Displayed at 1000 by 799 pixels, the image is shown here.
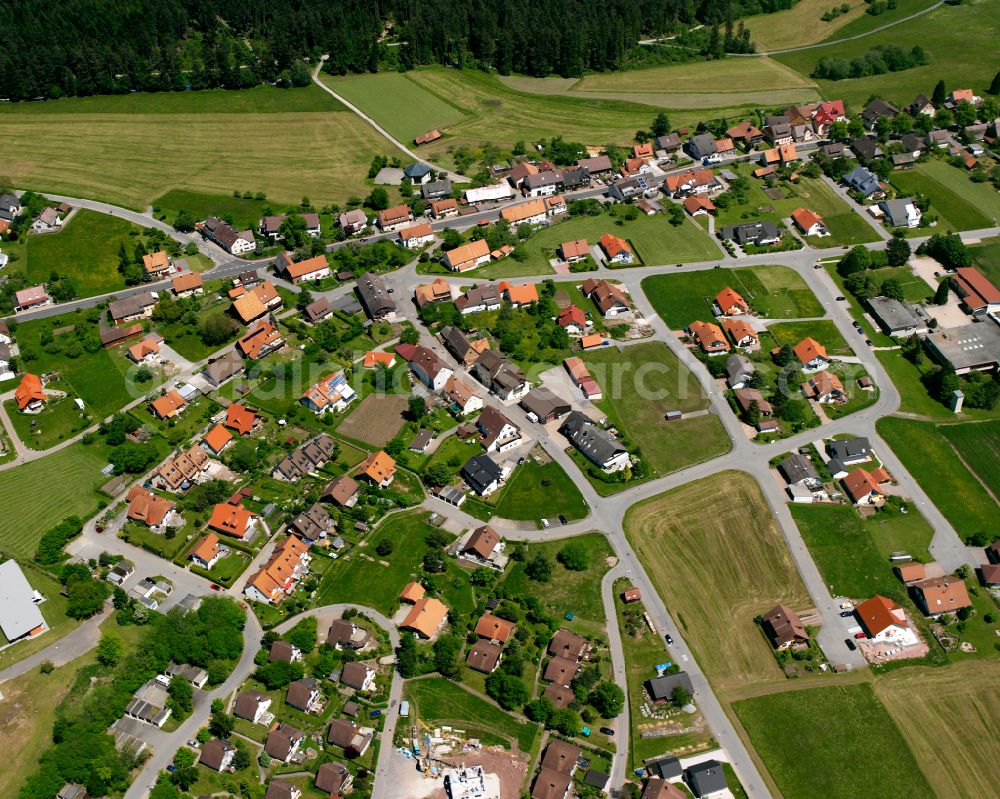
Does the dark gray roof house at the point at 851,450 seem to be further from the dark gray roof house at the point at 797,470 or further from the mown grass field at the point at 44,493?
the mown grass field at the point at 44,493

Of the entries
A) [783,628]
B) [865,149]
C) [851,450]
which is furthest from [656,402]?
[865,149]

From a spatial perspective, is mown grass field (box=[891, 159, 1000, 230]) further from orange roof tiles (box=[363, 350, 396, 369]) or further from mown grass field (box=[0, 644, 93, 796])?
mown grass field (box=[0, 644, 93, 796])

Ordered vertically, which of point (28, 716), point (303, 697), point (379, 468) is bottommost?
point (303, 697)

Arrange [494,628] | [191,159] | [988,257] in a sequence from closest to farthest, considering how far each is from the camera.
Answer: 1. [494,628]
2. [988,257]
3. [191,159]

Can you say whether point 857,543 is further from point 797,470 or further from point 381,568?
point 381,568

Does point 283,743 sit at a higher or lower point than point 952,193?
lower

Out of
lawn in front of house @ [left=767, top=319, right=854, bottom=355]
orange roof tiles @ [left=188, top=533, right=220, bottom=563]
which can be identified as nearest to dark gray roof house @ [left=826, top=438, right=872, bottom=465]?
lawn in front of house @ [left=767, top=319, right=854, bottom=355]

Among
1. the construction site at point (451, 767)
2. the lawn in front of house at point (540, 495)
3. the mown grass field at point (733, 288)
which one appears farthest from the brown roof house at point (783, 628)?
the mown grass field at point (733, 288)
